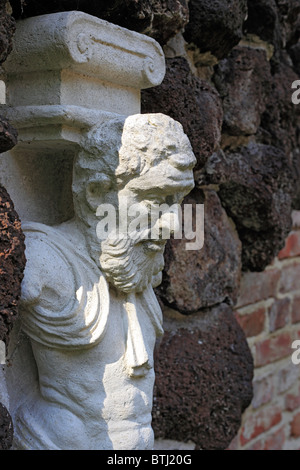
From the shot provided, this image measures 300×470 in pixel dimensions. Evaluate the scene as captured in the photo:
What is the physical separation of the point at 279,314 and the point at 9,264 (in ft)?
4.02

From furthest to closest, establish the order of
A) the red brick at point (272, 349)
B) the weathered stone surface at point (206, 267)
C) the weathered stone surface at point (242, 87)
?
the red brick at point (272, 349) → the weathered stone surface at point (242, 87) → the weathered stone surface at point (206, 267)

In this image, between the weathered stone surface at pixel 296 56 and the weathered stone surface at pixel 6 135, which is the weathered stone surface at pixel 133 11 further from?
the weathered stone surface at pixel 296 56

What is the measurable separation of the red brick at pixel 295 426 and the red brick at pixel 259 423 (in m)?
0.10

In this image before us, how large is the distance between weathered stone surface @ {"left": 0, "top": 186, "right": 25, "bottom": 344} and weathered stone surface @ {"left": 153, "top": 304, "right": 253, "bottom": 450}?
57cm

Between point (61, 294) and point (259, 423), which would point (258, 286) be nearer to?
point (259, 423)

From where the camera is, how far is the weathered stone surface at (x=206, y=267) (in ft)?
4.84

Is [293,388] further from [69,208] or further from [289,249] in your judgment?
[69,208]

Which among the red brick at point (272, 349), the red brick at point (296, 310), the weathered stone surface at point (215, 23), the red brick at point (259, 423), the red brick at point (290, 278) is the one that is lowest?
the red brick at point (259, 423)

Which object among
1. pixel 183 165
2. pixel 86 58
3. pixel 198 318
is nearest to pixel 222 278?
pixel 198 318

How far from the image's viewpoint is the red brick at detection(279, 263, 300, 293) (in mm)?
2055

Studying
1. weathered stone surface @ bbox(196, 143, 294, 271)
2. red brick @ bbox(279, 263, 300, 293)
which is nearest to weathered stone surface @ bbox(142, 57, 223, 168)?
weathered stone surface @ bbox(196, 143, 294, 271)

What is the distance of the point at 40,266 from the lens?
1.03 meters

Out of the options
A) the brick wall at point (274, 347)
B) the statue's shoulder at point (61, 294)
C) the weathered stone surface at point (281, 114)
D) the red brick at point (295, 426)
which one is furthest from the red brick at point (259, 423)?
the statue's shoulder at point (61, 294)

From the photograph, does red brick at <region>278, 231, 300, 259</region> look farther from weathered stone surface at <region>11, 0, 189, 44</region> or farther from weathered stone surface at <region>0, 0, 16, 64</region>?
weathered stone surface at <region>0, 0, 16, 64</region>
